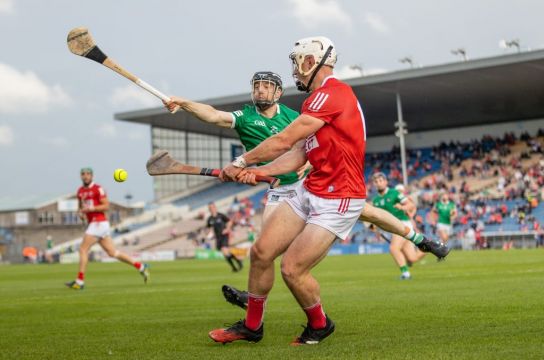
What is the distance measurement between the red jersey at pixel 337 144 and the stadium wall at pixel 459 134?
59010 millimetres

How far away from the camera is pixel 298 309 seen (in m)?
12.0

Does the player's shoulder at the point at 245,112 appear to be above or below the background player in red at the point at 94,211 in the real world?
above

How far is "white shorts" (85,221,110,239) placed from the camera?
20.3m

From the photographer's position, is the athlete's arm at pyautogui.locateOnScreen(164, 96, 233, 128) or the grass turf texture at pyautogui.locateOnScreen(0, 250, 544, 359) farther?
the athlete's arm at pyautogui.locateOnScreen(164, 96, 233, 128)

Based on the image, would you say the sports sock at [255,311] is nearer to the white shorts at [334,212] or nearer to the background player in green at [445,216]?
the white shorts at [334,212]

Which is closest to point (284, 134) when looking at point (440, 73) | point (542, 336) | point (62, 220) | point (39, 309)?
point (542, 336)

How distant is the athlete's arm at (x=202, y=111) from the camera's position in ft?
32.0

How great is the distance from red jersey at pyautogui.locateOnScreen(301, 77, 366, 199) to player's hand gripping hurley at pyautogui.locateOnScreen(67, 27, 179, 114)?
2.41m

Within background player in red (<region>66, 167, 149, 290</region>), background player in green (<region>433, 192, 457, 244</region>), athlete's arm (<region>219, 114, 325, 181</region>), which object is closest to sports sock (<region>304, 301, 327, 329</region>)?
athlete's arm (<region>219, 114, 325, 181</region>)

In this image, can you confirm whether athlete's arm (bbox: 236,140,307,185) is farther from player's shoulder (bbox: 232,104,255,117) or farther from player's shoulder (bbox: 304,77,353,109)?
player's shoulder (bbox: 232,104,255,117)

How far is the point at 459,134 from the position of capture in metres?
68.1

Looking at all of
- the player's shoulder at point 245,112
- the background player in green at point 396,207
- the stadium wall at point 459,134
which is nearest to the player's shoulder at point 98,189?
the background player in green at point 396,207

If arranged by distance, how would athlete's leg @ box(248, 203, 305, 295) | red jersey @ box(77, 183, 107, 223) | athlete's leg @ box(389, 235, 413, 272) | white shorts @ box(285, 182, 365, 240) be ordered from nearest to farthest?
white shorts @ box(285, 182, 365, 240) < athlete's leg @ box(248, 203, 305, 295) < athlete's leg @ box(389, 235, 413, 272) < red jersey @ box(77, 183, 107, 223)

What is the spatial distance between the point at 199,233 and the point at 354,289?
157ft
